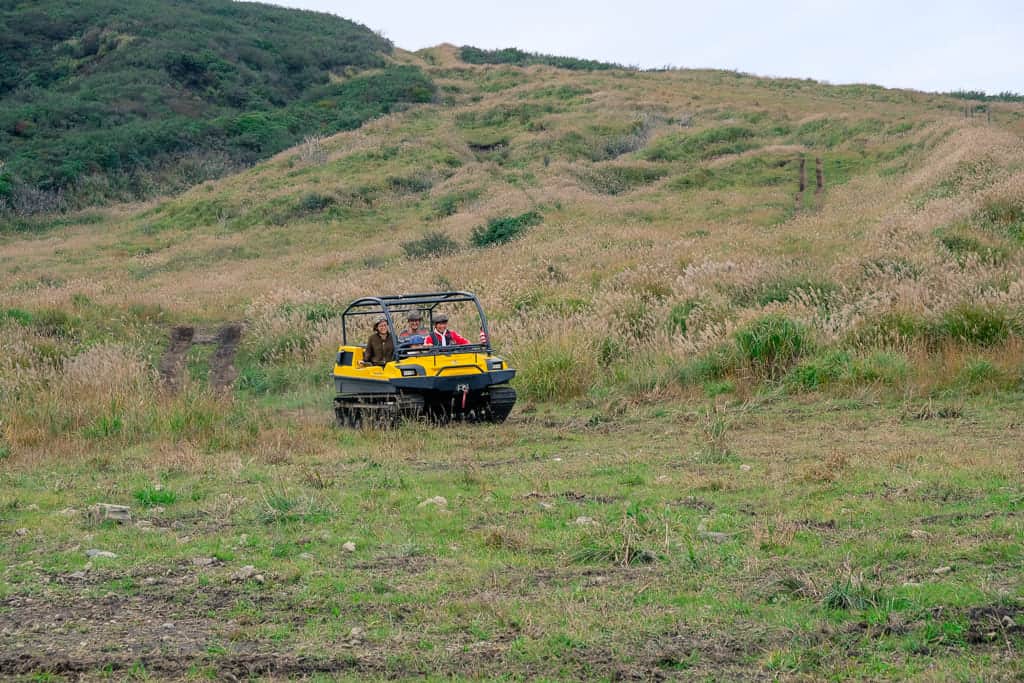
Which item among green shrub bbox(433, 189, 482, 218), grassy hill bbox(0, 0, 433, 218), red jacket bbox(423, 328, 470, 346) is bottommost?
red jacket bbox(423, 328, 470, 346)

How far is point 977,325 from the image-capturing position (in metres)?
13.6

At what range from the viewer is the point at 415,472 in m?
9.72

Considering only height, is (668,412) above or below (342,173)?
below

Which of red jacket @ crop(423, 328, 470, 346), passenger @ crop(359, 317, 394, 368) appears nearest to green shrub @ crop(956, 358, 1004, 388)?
red jacket @ crop(423, 328, 470, 346)

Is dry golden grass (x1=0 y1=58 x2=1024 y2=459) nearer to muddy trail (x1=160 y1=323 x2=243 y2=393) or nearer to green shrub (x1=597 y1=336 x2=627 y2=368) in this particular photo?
green shrub (x1=597 y1=336 x2=627 y2=368)

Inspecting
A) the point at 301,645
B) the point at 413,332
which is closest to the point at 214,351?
the point at 413,332

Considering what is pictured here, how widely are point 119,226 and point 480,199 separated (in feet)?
49.5

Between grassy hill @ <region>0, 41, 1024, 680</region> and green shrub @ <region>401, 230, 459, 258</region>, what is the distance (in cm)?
15

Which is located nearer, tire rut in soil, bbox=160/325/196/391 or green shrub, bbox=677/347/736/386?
green shrub, bbox=677/347/736/386

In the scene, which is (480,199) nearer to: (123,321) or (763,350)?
(123,321)

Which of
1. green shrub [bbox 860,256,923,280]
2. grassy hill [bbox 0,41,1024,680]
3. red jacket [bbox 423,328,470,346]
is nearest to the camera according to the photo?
grassy hill [bbox 0,41,1024,680]

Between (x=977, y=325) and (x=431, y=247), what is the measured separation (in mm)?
19179

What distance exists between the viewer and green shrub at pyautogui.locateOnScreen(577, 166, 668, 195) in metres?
39.4

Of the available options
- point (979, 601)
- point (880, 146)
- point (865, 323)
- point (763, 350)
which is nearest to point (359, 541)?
point (979, 601)
